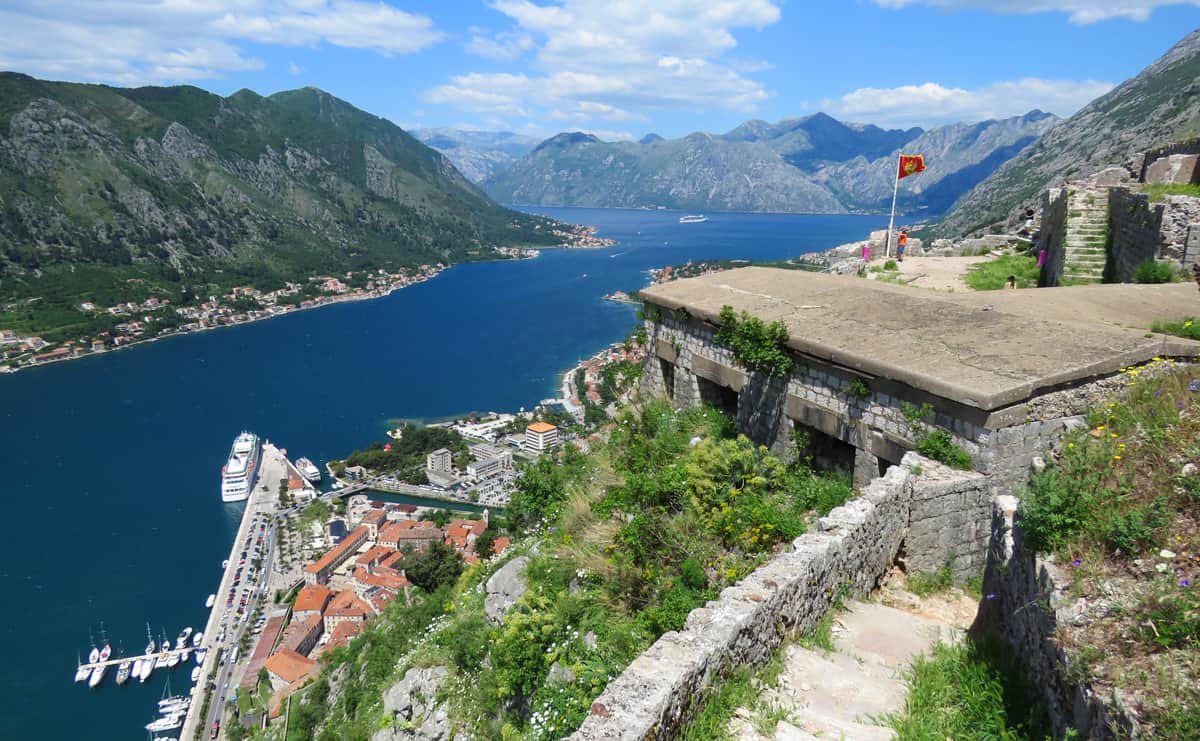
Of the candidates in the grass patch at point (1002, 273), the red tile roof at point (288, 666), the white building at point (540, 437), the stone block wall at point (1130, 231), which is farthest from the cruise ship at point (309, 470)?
the stone block wall at point (1130, 231)

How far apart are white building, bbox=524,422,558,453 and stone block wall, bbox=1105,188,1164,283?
2434 inches

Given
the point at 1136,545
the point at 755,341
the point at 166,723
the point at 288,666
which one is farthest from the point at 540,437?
the point at 1136,545

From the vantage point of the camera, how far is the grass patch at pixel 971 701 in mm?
4344

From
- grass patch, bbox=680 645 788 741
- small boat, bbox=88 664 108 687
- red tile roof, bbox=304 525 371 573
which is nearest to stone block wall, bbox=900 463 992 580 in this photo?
grass patch, bbox=680 645 788 741

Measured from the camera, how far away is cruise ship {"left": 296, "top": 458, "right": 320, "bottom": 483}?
2857 inches

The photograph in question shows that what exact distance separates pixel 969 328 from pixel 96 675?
185 ft

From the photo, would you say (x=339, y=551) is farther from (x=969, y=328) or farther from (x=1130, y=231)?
(x=1130, y=231)

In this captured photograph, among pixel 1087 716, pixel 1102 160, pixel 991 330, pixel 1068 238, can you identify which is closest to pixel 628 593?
pixel 1087 716

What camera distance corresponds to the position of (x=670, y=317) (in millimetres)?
12805

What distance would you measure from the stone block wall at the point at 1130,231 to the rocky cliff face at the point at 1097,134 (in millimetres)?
71844

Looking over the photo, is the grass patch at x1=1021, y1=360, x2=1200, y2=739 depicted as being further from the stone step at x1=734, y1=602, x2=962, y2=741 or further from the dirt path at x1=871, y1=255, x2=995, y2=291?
the dirt path at x1=871, y1=255, x2=995, y2=291

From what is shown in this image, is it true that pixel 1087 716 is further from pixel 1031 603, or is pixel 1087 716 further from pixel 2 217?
pixel 2 217

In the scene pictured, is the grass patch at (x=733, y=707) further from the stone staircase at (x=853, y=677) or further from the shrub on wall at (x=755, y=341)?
the shrub on wall at (x=755, y=341)

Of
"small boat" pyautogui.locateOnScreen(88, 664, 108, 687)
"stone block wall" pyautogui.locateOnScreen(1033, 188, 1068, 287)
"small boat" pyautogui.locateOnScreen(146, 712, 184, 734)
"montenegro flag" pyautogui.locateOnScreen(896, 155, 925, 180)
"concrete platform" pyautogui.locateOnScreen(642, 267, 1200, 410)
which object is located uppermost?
"montenegro flag" pyautogui.locateOnScreen(896, 155, 925, 180)
